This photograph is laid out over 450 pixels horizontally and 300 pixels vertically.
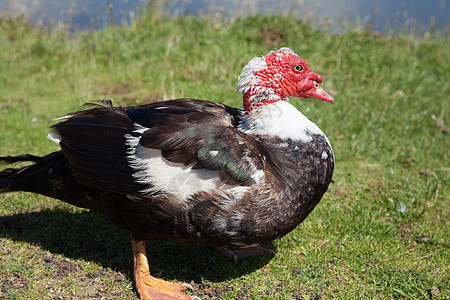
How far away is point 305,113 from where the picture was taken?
5184 millimetres

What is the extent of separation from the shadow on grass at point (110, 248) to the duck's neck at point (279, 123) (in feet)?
3.36

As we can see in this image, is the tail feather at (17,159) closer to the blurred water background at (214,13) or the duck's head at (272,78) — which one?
the duck's head at (272,78)

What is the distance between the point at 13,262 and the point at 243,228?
1.58 meters

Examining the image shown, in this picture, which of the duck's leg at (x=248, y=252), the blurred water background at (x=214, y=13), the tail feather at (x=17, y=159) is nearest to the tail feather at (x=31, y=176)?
the tail feather at (x=17, y=159)

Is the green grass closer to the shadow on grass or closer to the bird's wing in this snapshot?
the shadow on grass

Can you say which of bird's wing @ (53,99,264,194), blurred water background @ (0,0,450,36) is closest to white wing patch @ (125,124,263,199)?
bird's wing @ (53,99,264,194)

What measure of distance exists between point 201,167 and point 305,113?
2.78 m

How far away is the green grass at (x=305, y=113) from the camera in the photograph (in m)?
3.09

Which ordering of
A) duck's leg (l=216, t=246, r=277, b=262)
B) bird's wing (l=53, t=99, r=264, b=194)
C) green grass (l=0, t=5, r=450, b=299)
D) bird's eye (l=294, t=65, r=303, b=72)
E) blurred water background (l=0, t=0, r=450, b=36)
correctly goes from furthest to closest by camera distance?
blurred water background (l=0, t=0, r=450, b=36)
duck's leg (l=216, t=246, r=277, b=262)
green grass (l=0, t=5, r=450, b=299)
bird's eye (l=294, t=65, r=303, b=72)
bird's wing (l=53, t=99, r=264, b=194)

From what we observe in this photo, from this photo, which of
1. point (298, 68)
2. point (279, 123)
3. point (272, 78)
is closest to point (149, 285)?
point (279, 123)

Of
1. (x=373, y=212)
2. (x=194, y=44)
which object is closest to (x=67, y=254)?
(x=373, y=212)

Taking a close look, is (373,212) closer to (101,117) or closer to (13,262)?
(101,117)

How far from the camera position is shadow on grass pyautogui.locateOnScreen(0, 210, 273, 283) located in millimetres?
3205

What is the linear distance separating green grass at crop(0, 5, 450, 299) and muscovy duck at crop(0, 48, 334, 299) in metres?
0.44
